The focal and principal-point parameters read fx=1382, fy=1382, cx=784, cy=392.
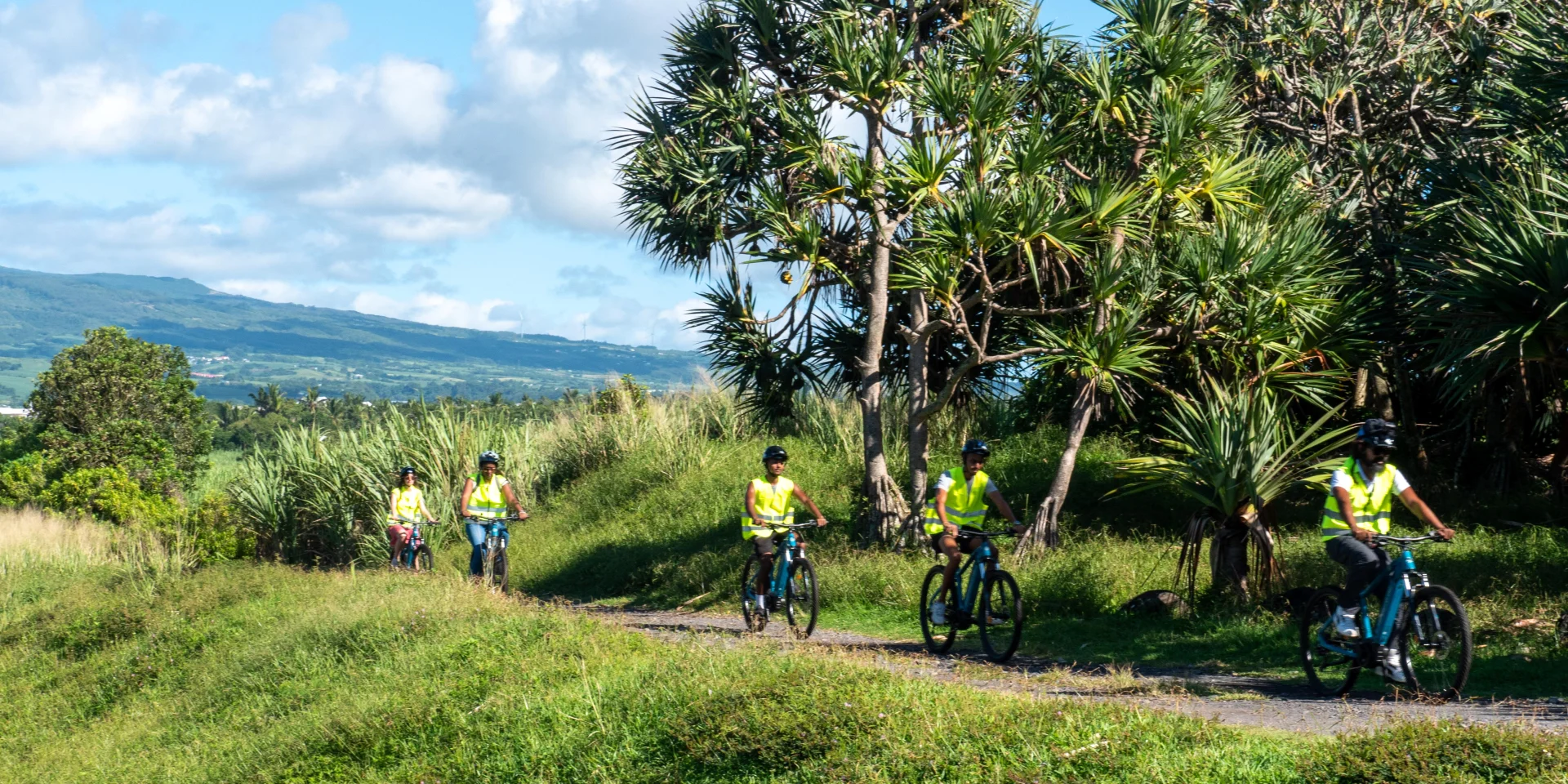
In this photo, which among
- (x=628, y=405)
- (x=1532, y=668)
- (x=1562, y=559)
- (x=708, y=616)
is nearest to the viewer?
(x=1532, y=668)

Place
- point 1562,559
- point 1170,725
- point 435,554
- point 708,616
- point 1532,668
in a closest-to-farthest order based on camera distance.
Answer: point 1170,725, point 1532,668, point 1562,559, point 708,616, point 435,554

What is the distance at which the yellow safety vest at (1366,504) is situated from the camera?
8805mm

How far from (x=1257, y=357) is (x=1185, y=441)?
1840 mm

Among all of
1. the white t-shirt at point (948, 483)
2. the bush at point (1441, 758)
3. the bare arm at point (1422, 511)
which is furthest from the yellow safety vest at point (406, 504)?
the bush at point (1441, 758)

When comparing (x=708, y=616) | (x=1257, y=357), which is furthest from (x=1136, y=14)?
(x=708, y=616)

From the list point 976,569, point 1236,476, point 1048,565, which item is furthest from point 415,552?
point 1236,476

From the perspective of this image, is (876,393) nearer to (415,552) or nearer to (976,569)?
(976,569)

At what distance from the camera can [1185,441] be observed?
1266 cm

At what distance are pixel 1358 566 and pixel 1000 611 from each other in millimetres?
2987

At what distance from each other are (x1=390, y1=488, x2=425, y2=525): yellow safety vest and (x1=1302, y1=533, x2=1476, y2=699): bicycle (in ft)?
40.9

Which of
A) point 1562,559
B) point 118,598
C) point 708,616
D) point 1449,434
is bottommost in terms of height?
point 118,598

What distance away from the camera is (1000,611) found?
1087 cm

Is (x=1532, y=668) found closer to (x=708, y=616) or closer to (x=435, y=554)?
(x=708, y=616)

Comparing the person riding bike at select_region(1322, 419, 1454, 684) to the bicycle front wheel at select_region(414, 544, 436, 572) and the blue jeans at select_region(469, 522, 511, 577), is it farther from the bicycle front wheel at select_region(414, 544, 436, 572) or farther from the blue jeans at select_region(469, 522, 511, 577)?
the bicycle front wheel at select_region(414, 544, 436, 572)
